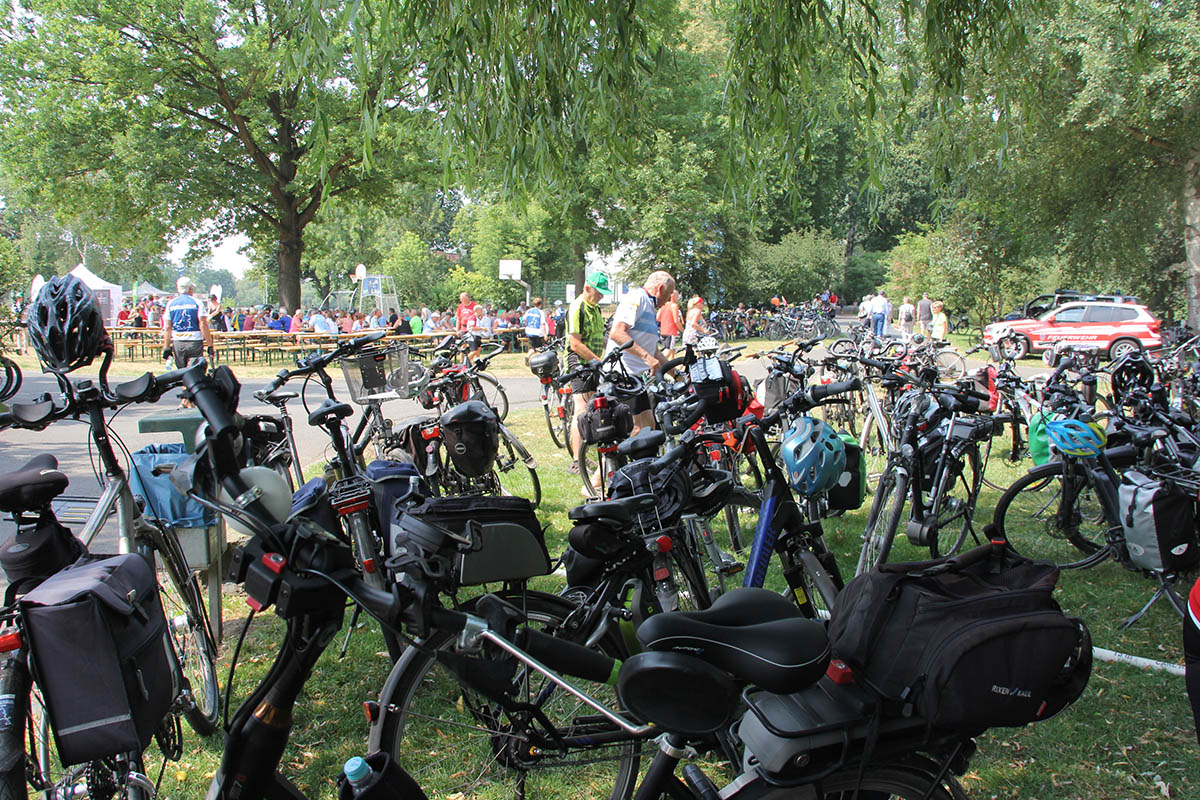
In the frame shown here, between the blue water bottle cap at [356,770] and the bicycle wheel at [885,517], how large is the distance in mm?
3587

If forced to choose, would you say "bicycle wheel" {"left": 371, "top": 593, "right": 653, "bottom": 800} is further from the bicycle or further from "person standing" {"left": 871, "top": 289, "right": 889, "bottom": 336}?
"person standing" {"left": 871, "top": 289, "right": 889, "bottom": 336}

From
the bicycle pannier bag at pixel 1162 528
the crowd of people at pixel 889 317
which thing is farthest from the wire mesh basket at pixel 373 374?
the crowd of people at pixel 889 317

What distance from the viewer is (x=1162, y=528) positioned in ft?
14.5

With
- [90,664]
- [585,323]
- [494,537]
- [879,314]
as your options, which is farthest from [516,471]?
[879,314]

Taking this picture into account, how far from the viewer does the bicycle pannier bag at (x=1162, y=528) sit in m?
4.41

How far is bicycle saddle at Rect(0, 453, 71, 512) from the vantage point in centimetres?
217

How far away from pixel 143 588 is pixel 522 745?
42.6 inches

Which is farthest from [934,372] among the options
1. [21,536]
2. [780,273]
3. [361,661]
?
[780,273]

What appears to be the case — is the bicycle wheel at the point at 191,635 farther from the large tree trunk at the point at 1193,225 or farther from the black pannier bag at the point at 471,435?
the large tree trunk at the point at 1193,225

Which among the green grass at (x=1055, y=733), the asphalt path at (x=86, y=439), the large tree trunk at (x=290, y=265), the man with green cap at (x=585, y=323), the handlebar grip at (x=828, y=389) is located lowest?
the green grass at (x=1055, y=733)

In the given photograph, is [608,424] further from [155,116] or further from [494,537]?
[155,116]

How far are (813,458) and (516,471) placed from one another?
413 cm

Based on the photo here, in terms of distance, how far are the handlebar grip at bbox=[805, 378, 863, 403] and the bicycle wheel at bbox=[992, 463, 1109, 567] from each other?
2.29 m

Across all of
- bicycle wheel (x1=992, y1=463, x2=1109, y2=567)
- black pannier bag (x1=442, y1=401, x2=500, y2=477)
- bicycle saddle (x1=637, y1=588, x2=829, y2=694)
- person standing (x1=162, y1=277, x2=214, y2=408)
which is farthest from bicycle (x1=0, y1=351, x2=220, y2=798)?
person standing (x1=162, y1=277, x2=214, y2=408)
